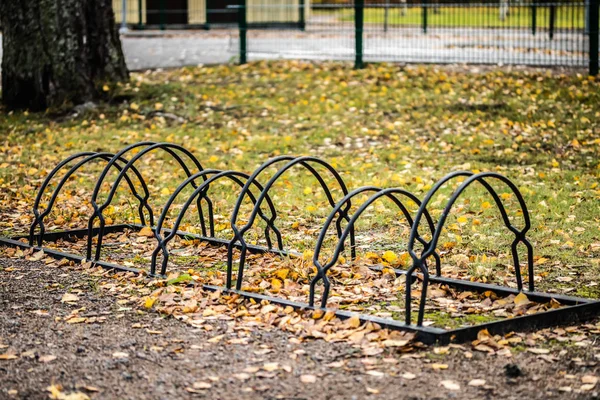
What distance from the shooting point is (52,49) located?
1259cm

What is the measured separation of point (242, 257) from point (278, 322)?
2.17 ft

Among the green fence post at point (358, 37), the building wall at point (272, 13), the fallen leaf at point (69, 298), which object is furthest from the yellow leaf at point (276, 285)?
the building wall at point (272, 13)

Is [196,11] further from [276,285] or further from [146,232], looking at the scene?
[276,285]

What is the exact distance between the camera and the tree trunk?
494 inches

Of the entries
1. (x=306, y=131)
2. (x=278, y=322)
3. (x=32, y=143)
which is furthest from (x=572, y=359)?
(x=32, y=143)

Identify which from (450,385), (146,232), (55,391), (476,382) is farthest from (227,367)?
(146,232)

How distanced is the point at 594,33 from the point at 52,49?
7288 mm

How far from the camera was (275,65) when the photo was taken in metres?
15.5

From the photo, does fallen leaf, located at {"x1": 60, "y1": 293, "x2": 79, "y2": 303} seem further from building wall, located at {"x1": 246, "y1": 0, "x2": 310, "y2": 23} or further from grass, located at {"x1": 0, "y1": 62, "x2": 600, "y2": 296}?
building wall, located at {"x1": 246, "y1": 0, "x2": 310, "y2": 23}

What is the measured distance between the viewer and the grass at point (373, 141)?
24.0 ft

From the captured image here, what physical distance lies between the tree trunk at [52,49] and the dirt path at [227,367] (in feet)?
25.8

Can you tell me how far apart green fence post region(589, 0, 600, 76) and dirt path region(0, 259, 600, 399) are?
30.5 ft

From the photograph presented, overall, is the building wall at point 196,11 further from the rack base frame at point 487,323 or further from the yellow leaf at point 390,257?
the yellow leaf at point 390,257

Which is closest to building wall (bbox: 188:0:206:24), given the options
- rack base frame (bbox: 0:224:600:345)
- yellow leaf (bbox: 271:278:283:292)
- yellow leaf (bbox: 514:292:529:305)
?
rack base frame (bbox: 0:224:600:345)
